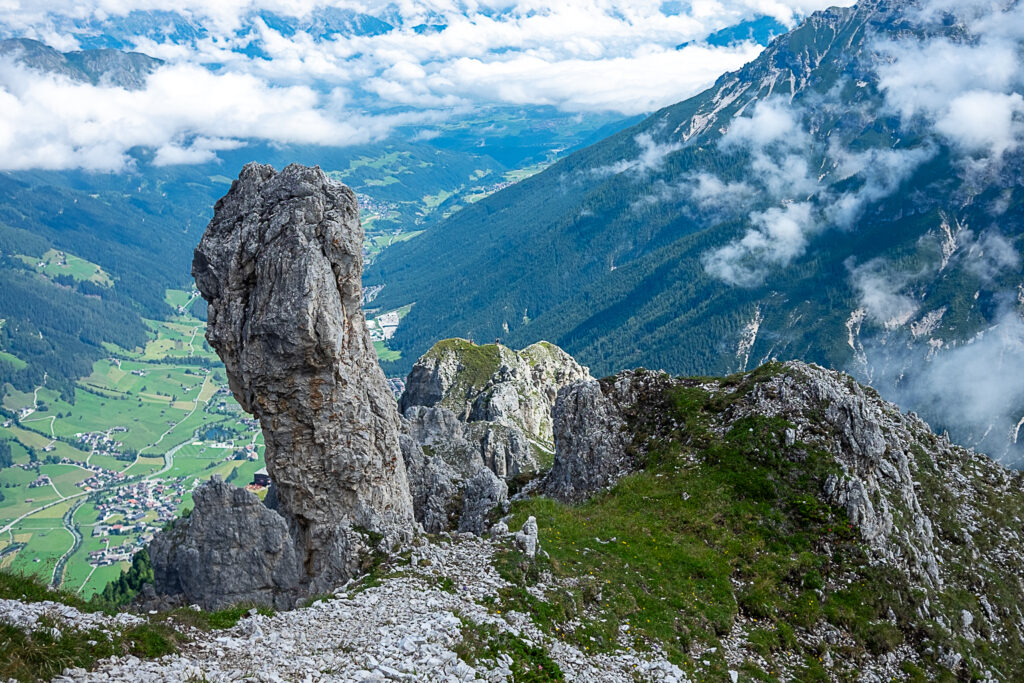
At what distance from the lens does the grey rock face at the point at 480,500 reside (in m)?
53.1

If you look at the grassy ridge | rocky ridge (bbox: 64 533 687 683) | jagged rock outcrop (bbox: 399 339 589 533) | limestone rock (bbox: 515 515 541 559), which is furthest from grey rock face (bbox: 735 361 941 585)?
jagged rock outcrop (bbox: 399 339 589 533)

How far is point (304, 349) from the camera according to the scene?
41094 millimetres

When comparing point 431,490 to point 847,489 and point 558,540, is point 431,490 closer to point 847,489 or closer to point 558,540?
point 558,540

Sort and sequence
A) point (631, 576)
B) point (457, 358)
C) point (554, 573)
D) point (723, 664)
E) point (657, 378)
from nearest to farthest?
point (723, 664) < point (554, 573) < point (631, 576) < point (657, 378) < point (457, 358)

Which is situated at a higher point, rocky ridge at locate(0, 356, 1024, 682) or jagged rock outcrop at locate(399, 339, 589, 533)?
rocky ridge at locate(0, 356, 1024, 682)

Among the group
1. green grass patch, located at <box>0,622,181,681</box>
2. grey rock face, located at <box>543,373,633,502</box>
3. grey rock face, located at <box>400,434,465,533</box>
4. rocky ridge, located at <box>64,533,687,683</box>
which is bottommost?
grey rock face, located at <box>400,434,465,533</box>

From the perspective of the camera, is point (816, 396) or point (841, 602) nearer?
point (841, 602)

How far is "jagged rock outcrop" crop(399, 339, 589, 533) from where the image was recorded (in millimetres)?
60938

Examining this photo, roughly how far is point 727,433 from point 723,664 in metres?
22.7

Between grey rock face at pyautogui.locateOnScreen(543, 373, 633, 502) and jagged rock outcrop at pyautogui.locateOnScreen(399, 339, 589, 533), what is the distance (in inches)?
216

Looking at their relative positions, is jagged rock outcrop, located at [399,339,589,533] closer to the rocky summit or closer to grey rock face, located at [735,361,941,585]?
the rocky summit

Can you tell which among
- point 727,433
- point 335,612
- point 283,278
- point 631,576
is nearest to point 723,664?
point 631,576

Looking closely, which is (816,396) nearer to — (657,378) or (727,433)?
(727,433)

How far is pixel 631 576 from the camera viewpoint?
33.0m
